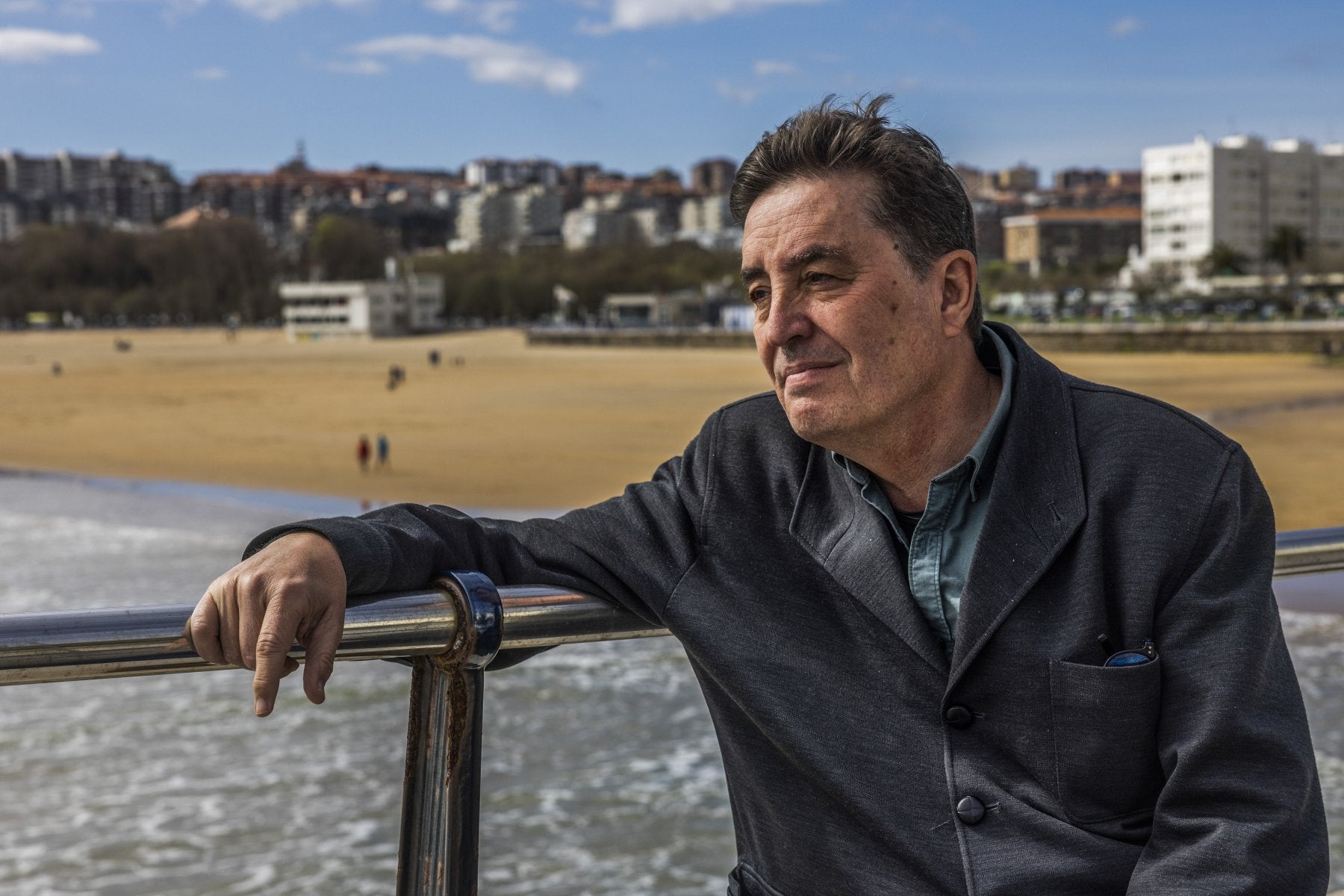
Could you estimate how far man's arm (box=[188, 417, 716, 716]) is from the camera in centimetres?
138

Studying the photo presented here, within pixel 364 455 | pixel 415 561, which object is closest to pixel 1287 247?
pixel 364 455

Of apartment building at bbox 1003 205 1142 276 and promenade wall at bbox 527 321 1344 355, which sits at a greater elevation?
apartment building at bbox 1003 205 1142 276

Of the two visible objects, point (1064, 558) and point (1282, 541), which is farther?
point (1282, 541)

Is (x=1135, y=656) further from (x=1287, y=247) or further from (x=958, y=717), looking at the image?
(x=1287, y=247)

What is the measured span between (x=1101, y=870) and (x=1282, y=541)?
0.68 m

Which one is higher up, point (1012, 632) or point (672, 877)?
point (1012, 632)

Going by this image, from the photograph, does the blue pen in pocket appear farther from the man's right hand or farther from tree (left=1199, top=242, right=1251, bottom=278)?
tree (left=1199, top=242, right=1251, bottom=278)

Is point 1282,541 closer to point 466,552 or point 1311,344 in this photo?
point 466,552

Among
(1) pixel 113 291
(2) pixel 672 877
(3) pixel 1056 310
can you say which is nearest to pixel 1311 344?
(3) pixel 1056 310

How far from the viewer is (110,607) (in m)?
1.32

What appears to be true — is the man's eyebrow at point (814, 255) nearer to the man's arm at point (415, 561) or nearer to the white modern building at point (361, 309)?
the man's arm at point (415, 561)

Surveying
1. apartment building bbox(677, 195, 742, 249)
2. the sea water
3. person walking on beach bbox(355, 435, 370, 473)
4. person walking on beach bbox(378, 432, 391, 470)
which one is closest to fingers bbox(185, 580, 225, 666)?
the sea water

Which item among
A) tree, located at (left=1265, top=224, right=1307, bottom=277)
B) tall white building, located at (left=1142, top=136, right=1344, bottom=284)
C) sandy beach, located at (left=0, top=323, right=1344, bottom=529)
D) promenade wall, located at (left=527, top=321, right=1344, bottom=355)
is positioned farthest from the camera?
tall white building, located at (left=1142, top=136, right=1344, bottom=284)

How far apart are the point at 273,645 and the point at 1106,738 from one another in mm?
854
